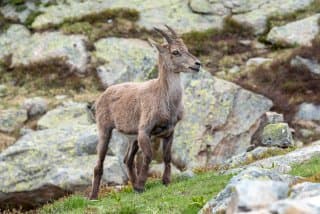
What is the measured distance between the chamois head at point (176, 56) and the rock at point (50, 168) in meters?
7.08

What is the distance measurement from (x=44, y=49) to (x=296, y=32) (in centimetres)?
1514

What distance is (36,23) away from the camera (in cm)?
4225

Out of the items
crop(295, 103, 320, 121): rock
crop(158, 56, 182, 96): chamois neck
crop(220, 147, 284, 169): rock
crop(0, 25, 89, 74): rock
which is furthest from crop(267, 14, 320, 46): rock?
crop(158, 56, 182, 96): chamois neck

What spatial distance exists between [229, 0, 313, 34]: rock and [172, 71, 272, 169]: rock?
450 inches

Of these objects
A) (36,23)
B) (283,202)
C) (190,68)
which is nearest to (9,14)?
(36,23)

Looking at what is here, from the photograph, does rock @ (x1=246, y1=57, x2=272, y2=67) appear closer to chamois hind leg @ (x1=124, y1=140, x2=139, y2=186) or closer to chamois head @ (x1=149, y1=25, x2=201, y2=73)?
chamois hind leg @ (x1=124, y1=140, x2=139, y2=186)

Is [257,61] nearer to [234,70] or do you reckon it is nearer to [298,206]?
[234,70]

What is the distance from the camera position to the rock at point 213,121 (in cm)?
2881

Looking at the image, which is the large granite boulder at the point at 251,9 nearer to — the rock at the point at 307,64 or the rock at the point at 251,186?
the rock at the point at 307,64

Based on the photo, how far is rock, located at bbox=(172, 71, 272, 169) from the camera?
28.8 m

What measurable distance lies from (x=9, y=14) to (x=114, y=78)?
38.5 feet

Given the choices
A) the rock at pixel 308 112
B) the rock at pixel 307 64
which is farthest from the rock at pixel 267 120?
the rock at pixel 307 64

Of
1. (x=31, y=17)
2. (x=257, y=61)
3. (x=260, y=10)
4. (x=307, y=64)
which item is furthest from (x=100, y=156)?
(x=260, y=10)

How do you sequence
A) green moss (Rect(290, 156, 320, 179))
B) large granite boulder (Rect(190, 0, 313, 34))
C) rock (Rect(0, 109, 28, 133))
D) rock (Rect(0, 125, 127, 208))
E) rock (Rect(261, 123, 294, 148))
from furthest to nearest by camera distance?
large granite boulder (Rect(190, 0, 313, 34)), rock (Rect(0, 109, 28, 133)), rock (Rect(0, 125, 127, 208)), rock (Rect(261, 123, 294, 148)), green moss (Rect(290, 156, 320, 179))
